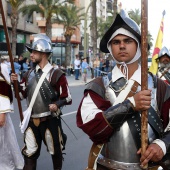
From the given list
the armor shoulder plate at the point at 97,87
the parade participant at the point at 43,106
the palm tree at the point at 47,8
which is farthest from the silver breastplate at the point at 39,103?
the palm tree at the point at 47,8

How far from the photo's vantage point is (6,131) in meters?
4.93

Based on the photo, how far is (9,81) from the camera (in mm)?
4781

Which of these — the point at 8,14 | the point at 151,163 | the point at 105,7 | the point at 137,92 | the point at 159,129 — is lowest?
the point at 151,163

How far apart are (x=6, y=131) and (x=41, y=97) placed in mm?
604

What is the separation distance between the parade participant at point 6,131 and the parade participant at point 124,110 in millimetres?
2100

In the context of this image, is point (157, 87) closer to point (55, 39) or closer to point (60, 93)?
point (60, 93)

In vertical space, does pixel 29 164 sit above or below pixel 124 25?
below

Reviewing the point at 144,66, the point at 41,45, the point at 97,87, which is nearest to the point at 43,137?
the point at 41,45

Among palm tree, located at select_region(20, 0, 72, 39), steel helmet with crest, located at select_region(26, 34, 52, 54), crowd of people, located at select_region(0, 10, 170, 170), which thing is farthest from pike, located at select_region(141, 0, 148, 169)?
palm tree, located at select_region(20, 0, 72, 39)

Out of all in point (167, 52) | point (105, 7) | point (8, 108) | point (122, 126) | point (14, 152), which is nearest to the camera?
point (122, 126)

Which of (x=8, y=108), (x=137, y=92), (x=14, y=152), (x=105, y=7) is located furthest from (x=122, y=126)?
(x=105, y=7)

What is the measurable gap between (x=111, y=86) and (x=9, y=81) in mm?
2344

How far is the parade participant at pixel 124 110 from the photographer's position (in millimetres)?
2531

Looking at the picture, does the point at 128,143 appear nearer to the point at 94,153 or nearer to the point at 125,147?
the point at 125,147
